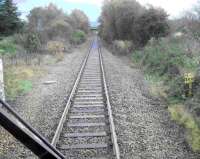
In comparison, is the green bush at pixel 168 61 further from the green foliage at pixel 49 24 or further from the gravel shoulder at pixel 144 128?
the green foliage at pixel 49 24

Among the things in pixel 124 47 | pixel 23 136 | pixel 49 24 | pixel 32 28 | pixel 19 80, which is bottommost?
pixel 19 80

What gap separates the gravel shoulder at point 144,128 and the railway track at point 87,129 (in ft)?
0.80

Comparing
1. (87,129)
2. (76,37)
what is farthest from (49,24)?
(87,129)

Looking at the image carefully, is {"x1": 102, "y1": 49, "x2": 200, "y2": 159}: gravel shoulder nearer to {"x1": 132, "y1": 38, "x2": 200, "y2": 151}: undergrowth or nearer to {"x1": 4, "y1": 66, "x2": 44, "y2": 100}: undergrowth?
{"x1": 132, "y1": 38, "x2": 200, "y2": 151}: undergrowth

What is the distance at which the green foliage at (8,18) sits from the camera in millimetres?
32872

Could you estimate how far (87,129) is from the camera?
28.0 ft

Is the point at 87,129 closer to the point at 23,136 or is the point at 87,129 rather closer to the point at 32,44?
the point at 23,136

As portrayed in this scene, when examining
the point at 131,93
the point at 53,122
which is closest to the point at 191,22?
the point at 131,93

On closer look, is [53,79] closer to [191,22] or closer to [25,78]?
[25,78]

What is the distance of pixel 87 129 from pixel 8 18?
87.9ft

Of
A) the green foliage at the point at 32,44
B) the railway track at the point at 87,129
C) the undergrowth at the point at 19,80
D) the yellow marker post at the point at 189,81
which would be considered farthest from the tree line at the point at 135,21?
the railway track at the point at 87,129

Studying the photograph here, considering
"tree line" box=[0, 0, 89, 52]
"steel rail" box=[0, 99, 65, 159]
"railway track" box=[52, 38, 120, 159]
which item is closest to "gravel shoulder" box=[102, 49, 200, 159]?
"railway track" box=[52, 38, 120, 159]

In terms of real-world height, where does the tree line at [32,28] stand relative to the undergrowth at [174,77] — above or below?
above

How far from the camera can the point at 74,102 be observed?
11.4m
